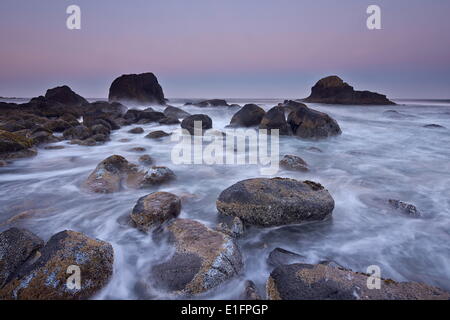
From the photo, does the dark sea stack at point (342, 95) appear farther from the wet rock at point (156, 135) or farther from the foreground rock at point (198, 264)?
the foreground rock at point (198, 264)

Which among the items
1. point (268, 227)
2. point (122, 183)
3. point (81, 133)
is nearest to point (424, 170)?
point (268, 227)

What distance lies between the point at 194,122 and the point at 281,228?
30.7 ft

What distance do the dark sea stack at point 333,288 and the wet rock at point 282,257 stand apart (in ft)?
1.58

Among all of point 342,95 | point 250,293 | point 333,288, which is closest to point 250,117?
point 250,293

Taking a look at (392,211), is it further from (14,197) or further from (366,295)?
(14,197)

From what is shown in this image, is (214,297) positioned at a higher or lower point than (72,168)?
lower

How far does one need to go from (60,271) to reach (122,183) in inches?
111

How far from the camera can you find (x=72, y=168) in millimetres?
6305

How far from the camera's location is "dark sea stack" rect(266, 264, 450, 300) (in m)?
1.93

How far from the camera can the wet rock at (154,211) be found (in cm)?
325

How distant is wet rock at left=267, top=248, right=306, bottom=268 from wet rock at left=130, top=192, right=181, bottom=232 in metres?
1.40

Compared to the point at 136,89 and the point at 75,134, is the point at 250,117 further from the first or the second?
the point at 136,89
